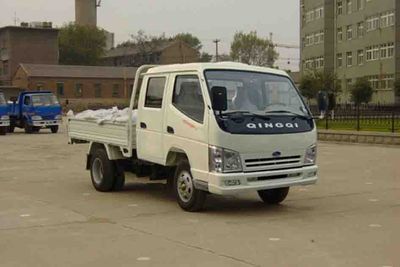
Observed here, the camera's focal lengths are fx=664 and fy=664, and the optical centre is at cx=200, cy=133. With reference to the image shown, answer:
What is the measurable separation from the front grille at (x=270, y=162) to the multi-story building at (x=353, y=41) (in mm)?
61058

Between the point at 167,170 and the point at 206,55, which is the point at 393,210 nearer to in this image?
the point at 167,170

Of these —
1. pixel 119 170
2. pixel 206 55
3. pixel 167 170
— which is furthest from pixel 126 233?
pixel 206 55

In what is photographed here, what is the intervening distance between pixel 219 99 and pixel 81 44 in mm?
110033

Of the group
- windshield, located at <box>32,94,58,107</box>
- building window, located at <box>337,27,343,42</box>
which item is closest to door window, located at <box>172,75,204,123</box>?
windshield, located at <box>32,94,58,107</box>

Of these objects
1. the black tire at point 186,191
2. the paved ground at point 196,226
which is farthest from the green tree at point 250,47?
the black tire at point 186,191

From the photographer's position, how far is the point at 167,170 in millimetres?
11375

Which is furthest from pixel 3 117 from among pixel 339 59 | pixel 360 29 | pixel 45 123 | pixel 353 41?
pixel 339 59

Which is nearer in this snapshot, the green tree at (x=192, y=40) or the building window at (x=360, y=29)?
the building window at (x=360, y=29)

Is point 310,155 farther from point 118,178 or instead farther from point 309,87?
point 309,87

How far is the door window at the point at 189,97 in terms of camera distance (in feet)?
33.0

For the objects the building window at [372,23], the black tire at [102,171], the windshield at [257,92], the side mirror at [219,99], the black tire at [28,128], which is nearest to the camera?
the side mirror at [219,99]

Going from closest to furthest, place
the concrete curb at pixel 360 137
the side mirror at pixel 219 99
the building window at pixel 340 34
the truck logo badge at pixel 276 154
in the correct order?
the side mirror at pixel 219 99 < the truck logo badge at pixel 276 154 < the concrete curb at pixel 360 137 < the building window at pixel 340 34

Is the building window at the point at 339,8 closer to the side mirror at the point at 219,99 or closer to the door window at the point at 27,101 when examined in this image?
the door window at the point at 27,101

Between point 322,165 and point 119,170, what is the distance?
6.86 metres
